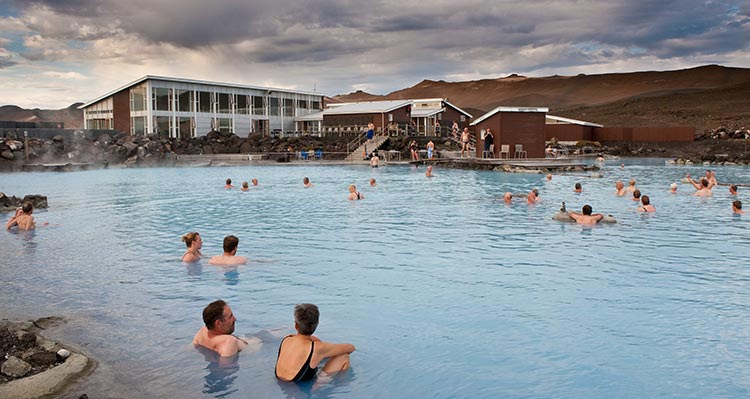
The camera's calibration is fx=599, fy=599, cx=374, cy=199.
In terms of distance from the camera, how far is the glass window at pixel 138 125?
4400 centimetres

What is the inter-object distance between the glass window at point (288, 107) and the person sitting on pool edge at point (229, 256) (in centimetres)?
4521

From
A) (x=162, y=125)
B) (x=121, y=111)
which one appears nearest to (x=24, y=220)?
(x=162, y=125)

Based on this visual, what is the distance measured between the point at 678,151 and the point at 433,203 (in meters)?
39.2

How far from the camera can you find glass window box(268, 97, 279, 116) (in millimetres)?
52375

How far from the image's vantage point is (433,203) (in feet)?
58.5

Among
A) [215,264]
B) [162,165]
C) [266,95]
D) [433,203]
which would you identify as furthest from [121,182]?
[266,95]

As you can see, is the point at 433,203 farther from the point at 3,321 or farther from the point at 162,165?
the point at 162,165

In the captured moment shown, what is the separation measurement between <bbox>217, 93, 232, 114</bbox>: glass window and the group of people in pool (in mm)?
44324

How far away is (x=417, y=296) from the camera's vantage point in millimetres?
8062

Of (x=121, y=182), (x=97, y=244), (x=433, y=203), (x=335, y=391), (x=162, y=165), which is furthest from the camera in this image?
(x=162, y=165)

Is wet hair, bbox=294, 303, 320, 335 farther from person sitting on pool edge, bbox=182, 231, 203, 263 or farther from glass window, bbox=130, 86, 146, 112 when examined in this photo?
glass window, bbox=130, 86, 146, 112

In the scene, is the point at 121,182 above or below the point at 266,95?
below

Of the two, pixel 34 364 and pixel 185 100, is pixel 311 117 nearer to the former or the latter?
pixel 185 100

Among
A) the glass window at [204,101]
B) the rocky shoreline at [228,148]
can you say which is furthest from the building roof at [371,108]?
the glass window at [204,101]
